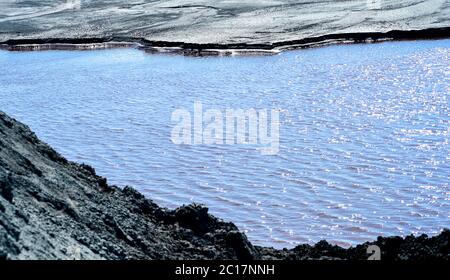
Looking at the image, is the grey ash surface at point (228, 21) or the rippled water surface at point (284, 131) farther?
the grey ash surface at point (228, 21)

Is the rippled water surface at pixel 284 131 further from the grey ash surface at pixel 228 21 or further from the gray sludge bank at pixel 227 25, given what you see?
the grey ash surface at pixel 228 21

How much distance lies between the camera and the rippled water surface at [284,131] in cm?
788

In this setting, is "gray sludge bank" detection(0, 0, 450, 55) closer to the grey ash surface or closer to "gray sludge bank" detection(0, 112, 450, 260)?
the grey ash surface

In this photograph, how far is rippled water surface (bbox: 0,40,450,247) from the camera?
7.88m

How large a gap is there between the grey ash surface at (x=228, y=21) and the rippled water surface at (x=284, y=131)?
48.3 inches

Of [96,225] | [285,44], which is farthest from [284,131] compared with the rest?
[285,44]

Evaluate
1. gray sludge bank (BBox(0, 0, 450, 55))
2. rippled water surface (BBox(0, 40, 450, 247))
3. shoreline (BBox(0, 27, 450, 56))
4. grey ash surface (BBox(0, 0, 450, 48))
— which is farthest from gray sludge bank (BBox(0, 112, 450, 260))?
grey ash surface (BBox(0, 0, 450, 48))

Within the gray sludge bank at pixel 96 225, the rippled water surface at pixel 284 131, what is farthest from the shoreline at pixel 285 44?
the gray sludge bank at pixel 96 225

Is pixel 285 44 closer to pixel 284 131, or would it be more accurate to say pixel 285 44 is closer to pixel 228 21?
pixel 228 21

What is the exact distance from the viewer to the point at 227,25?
19.9 meters

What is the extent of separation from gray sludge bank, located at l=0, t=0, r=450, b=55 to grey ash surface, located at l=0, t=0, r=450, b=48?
0.02m

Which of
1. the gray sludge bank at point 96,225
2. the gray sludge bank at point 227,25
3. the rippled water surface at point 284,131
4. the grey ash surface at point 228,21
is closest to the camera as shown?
the gray sludge bank at point 96,225
